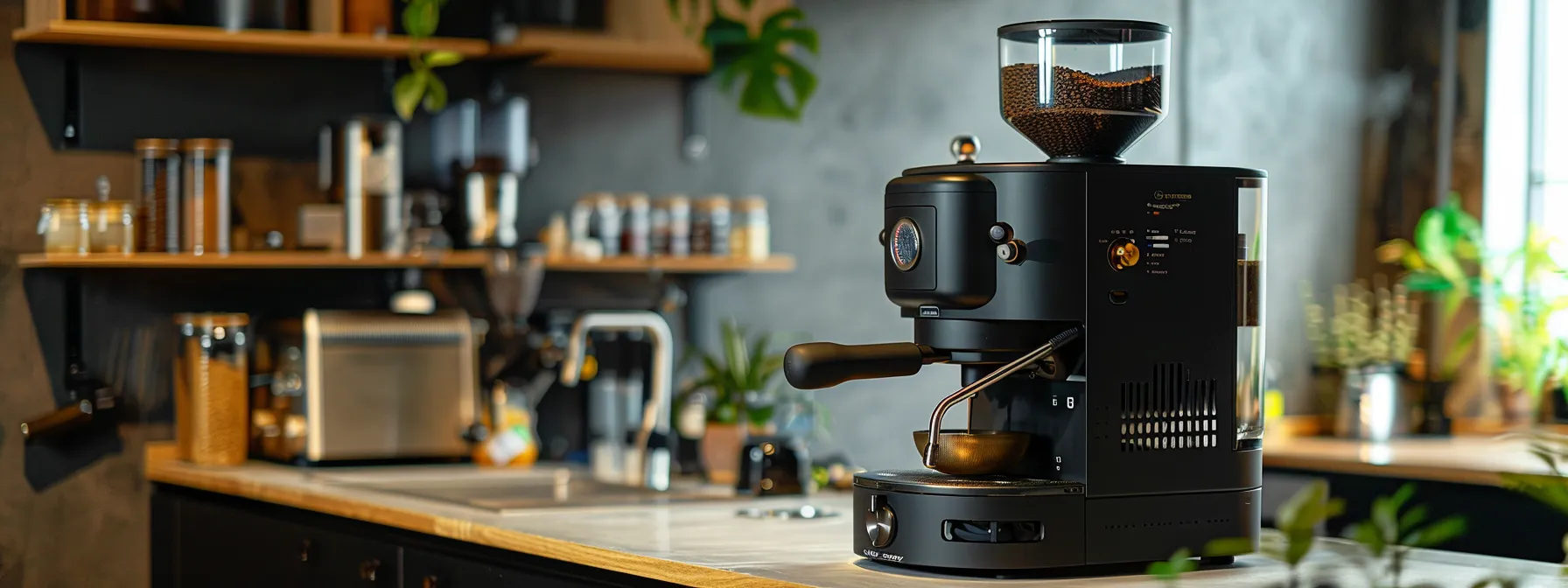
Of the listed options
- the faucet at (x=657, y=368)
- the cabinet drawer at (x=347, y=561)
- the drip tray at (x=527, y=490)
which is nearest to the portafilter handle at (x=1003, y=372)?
the drip tray at (x=527, y=490)

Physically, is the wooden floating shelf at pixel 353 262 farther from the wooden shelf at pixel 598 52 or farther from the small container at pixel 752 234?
the wooden shelf at pixel 598 52

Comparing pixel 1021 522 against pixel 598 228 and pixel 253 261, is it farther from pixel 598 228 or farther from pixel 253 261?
pixel 598 228

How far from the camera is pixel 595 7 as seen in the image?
12.0 ft

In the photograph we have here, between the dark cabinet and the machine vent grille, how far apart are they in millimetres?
570

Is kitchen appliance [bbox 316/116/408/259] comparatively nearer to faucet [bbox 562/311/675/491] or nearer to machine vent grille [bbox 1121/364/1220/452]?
faucet [bbox 562/311/675/491]

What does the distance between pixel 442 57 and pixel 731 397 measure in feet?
3.02

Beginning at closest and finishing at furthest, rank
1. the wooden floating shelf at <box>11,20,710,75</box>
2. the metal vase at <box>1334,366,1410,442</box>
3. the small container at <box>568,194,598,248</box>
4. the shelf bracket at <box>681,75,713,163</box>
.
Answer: the wooden floating shelf at <box>11,20,710,75</box> → the small container at <box>568,194,598,248</box> → the shelf bracket at <box>681,75,713,163</box> → the metal vase at <box>1334,366,1410,442</box>

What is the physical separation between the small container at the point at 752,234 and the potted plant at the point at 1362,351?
1.56m

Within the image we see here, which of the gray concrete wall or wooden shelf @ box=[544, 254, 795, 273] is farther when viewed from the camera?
the gray concrete wall

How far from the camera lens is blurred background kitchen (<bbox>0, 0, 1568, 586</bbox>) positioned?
3.46 meters

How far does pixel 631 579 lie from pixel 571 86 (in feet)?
6.95

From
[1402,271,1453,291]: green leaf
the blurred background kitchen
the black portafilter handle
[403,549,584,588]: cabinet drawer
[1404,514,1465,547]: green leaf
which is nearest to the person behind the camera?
[1404,514,1465,547]: green leaf

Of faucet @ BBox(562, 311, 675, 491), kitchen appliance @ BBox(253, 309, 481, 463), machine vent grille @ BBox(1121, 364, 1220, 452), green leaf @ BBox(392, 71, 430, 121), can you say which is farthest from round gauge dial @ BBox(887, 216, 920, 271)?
green leaf @ BBox(392, 71, 430, 121)

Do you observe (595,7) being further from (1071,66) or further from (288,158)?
(1071,66)
